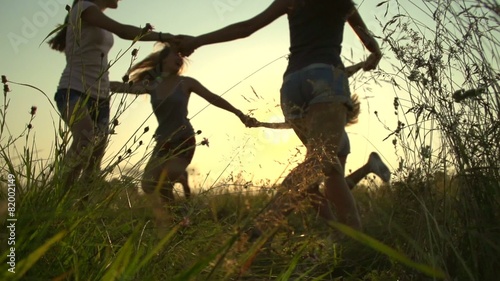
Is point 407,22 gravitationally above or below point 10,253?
above

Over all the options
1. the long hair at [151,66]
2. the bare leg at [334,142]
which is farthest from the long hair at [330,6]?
the long hair at [151,66]

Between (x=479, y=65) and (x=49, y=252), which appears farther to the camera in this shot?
(x=479, y=65)

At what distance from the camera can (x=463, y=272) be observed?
2010mm

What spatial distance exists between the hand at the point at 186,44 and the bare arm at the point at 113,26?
0.24ft

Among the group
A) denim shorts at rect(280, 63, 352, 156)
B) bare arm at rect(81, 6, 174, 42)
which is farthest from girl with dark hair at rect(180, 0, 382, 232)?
bare arm at rect(81, 6, 174, 42)

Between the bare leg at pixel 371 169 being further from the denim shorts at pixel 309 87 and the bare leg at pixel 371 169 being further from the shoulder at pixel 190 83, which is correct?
the denim shorts at pixel 309 87

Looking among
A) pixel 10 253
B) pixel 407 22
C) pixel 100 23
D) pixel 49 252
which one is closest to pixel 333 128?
pixel 407 22

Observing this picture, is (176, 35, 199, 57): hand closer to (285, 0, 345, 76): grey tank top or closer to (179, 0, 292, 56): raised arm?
(179, 0, 292, 56): raised arm

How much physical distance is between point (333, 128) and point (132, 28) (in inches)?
60.5

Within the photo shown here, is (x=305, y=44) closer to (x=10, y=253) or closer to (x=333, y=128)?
(x=333, y=128)

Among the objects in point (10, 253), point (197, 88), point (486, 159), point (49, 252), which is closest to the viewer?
point (10, 253)

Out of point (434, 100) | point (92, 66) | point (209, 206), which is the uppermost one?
point (92, 66)

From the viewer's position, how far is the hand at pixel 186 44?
4145mm

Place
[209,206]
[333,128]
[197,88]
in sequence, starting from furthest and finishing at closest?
[197,88]
[333,128]
[209,206]
